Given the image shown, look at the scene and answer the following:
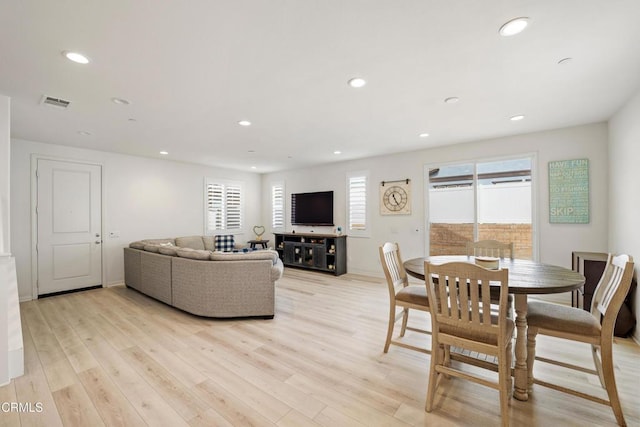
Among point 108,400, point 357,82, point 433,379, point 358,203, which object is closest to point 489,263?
point 433,379

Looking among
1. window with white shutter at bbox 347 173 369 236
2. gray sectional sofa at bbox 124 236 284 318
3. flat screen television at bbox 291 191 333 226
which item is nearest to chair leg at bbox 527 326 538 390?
gray sectional sofa at bbox 124 236 284 318

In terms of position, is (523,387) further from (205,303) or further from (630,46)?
(205,303)

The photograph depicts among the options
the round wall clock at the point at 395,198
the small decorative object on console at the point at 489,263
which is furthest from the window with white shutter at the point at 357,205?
the small decorative object on console at the point at 489,263

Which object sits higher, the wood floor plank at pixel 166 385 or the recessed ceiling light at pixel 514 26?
the recessed ceiling light at pixel 514 26

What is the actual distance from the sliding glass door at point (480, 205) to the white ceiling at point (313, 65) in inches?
32.9

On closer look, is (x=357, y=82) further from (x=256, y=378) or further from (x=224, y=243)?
(x=224, y=243)

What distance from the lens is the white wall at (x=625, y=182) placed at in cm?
285

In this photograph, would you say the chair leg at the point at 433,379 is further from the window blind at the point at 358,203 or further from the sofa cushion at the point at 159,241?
the sofa cushion at the point at 159,241

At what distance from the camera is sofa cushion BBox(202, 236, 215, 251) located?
20.7 ft

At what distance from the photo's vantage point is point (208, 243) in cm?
634

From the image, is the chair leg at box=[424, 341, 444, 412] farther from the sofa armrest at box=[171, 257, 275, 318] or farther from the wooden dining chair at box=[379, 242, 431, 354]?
the sofa armrest at box=[171, 257, 275, 318]

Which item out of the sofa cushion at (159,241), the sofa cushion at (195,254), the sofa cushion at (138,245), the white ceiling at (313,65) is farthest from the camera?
the sofa cushion at (159,241)

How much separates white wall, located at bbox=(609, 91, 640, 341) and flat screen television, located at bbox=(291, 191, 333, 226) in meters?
4.57

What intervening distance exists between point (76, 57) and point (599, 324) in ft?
14.2
